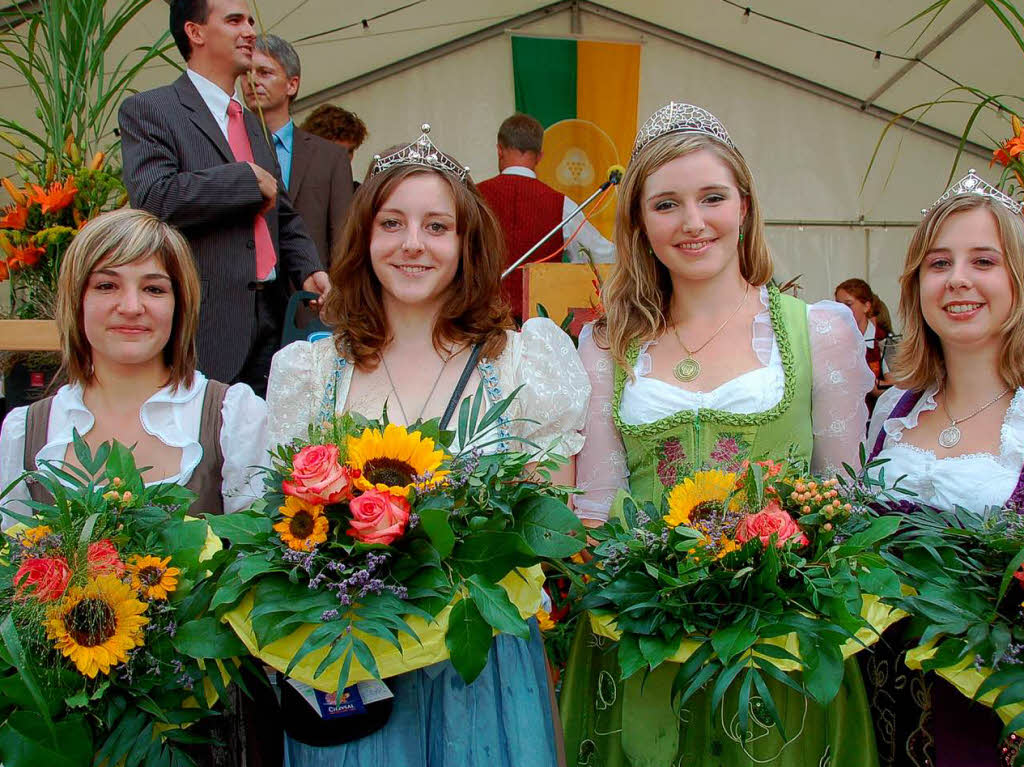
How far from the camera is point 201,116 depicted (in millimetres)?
2977

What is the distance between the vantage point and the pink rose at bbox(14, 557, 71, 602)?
1471 millimetres

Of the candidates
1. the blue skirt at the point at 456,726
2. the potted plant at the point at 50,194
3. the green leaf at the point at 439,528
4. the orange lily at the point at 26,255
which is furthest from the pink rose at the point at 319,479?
the orange lily at the point at 26,255

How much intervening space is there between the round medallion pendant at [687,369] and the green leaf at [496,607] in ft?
2.63

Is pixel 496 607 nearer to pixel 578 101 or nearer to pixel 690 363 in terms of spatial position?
pixel 690 363

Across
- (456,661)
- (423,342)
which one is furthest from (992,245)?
(456,661)

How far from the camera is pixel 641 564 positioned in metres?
1.59

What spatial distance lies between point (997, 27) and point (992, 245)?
15.7 ft

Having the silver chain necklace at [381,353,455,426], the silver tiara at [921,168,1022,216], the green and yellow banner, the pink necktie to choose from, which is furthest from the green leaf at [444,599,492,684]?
the green and yellow banner

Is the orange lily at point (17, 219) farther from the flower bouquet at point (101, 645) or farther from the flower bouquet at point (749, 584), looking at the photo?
the flower bouquet at point (749, 584)

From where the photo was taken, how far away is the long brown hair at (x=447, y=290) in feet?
6.69

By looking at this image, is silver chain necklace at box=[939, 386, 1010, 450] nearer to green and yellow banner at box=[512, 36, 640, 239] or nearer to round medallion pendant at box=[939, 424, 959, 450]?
round medallion pendant at box=[939, 424, 959, 450]

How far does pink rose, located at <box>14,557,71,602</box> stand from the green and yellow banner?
615cm

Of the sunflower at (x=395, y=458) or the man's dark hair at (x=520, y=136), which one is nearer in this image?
the sunflower at (x=395, y=458)

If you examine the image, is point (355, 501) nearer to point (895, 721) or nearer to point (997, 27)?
point (895, 721)
